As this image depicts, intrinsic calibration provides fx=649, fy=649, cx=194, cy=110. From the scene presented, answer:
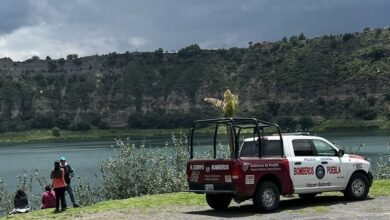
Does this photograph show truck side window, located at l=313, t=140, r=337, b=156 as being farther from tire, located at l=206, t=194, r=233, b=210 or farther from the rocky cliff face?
the rocky cliff face

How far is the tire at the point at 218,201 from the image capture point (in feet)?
58.3

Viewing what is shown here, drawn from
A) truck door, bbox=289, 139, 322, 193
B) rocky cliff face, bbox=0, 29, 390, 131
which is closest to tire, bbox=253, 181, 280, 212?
truck door, bbox=289, 139, 322, 193

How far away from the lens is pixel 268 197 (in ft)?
54.6

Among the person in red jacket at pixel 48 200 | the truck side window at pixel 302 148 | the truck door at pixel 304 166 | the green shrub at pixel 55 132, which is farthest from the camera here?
the green shrub at pixel 55 132

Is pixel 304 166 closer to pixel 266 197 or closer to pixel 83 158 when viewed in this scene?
pixel 266 197

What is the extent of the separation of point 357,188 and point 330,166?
1212 mm

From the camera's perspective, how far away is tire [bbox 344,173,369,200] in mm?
18234

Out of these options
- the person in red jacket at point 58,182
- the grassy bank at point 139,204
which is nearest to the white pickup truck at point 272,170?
the grassy bank at point 139,204

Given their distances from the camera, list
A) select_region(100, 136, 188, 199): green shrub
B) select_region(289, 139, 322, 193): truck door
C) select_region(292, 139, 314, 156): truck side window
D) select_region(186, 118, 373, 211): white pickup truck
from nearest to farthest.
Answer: select_region(186, 118, 373, 211): white pickup truck < select_region(289, 139, 322, 193): truck door < select_region(292, 139, 314, 156): truck side window < select_region(100, 136, 188, 199): green shrub

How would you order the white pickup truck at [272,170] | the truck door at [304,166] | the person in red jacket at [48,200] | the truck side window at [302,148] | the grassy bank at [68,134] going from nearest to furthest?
the white pickup truck at [272,170]
the truck door at [304,166]
the truck side window at [302,148]
the person in red jacket at [48,200]
the grassy bank at [68,134]

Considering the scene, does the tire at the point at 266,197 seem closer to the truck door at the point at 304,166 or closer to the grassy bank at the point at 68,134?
the truck door at the point at 304,166

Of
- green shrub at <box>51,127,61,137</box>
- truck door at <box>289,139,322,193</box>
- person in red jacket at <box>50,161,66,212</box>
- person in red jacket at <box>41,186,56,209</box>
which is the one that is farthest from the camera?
green shrub at <box>51,127,61,137</box>

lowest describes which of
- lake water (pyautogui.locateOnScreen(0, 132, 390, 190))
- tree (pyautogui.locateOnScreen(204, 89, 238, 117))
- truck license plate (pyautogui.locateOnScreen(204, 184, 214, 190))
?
lake water (pyautogui.locateOnScreen(0, 132, 390, 190))

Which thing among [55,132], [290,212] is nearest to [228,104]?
[290,212]
